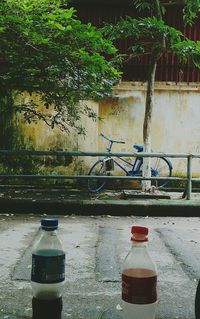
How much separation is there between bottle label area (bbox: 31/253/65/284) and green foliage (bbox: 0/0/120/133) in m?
5.81

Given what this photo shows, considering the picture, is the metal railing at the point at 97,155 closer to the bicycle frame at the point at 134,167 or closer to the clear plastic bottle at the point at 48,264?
the bicycle frame at the point at 134,167

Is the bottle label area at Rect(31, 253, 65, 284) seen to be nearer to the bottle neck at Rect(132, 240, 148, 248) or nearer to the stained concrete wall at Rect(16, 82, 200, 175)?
the bottle neck at Rect(132, 240, 148, 248)

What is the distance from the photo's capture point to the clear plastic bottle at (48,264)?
238 cm

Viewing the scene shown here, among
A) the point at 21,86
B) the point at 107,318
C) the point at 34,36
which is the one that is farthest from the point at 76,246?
the point at 21,86

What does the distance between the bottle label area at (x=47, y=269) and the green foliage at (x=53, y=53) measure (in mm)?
5805

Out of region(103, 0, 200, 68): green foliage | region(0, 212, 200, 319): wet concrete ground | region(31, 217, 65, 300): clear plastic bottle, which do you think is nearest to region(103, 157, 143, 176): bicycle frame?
region(0, 212, 200, 319): wet concrete ground

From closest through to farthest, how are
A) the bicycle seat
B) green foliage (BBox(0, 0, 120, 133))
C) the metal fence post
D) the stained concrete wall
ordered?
green foliage (BBox(0, 0, 120, 133)) < the metal fence post < the bicycle seat < the stained concrete wall

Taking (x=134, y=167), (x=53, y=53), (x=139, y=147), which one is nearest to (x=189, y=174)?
(x=139, y=147)

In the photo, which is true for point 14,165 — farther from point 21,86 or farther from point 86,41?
point 86,41

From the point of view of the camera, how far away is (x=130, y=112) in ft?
40.1

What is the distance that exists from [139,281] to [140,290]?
0.05m

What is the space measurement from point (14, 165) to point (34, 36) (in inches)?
191

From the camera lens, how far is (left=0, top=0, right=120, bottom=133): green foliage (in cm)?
777

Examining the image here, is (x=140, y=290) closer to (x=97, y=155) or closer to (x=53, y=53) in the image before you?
(x=97, y=155)
